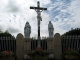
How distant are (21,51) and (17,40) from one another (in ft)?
3.36

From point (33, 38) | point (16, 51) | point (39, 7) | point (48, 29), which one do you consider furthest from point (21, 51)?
point (39, 7)

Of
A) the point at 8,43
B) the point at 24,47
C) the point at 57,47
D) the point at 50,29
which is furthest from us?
the point at 50,29

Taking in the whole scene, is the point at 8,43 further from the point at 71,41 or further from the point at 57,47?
the point at 71,41

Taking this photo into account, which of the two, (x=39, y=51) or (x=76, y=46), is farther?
(x=76, y=46)

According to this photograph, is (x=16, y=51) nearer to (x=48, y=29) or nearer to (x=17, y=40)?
(x=17, y=40)

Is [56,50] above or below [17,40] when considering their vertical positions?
below

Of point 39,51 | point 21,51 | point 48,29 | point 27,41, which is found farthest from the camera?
point 48,29

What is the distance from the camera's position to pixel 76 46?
52.6ft

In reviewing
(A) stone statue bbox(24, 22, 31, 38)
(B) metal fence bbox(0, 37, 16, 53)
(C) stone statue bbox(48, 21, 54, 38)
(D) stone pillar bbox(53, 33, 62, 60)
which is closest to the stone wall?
(D) stone pillar bbox(53, 33, 62, 60)

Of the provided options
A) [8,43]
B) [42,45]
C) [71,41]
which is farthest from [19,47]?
[71,41]

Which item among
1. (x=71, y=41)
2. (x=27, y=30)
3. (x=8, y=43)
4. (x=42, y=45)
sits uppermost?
(x=27, y=30)

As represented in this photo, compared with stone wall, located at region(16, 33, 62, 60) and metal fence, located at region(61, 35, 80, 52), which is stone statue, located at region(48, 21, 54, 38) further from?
stone wall, located at region(16, 33, 62, 60)

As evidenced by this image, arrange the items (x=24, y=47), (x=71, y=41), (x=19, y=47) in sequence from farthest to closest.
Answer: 1. (x=71, y=41)
2. (x=24, y=47)
3. (x=19, y=47)

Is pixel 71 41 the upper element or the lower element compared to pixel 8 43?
upper
